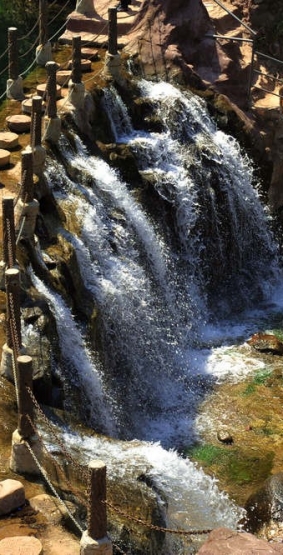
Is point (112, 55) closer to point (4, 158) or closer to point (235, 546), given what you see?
point (4, 158)

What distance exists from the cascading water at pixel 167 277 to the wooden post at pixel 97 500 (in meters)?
2.40

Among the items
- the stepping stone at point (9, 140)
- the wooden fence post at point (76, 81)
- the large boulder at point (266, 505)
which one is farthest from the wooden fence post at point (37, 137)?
the large boulder at point (266, 505)

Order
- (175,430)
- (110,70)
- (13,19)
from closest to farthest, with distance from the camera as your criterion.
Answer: (175,430) → (110,70) → (13,19)

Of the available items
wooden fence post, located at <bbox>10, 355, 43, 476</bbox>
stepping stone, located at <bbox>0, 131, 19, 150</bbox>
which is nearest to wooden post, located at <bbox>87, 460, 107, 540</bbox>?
wooden fence post, located at <bbox>10, 355, 43, 476</bbox>

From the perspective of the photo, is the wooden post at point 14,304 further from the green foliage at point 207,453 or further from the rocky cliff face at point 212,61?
the rocky cliff face at point 212,61

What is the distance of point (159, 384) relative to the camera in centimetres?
1522

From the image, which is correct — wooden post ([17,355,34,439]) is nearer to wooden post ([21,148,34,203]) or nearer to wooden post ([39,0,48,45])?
wooden post ([21,148,34,203])

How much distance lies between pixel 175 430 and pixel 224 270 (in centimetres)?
508

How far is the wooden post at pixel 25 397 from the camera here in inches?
380

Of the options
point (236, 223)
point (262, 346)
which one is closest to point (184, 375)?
point (262, 346)

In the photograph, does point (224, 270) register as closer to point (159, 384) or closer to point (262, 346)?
point (262, 346)

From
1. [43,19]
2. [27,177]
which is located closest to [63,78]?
[43,19]

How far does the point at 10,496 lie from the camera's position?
9.30 meters

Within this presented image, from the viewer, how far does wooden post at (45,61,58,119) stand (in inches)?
584
